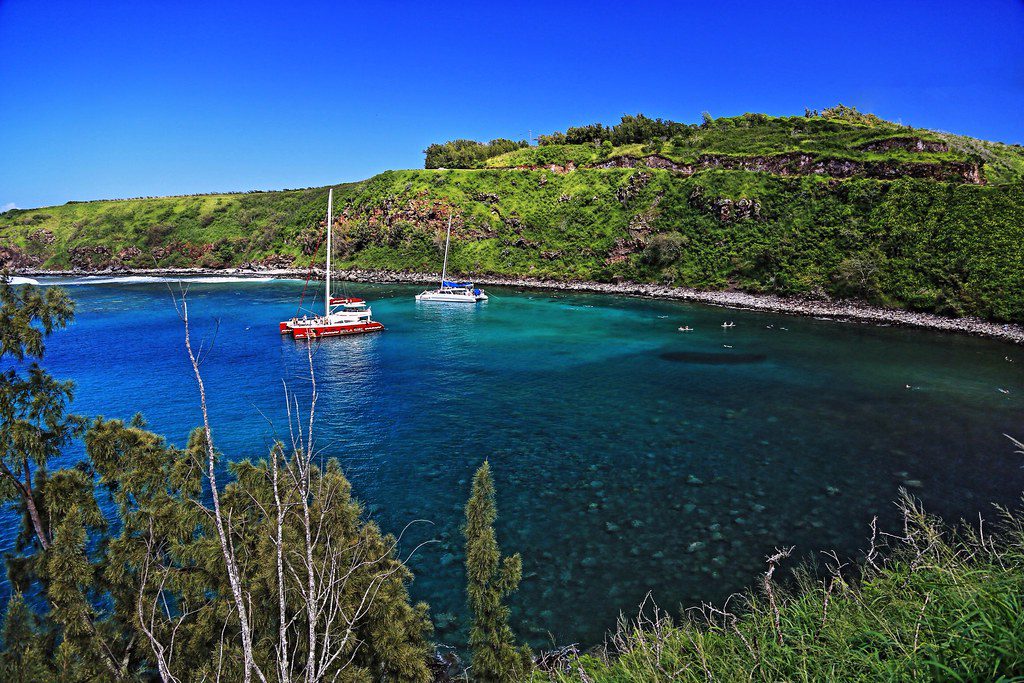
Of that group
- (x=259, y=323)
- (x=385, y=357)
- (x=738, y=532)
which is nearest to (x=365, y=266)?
(x=259, y=323)

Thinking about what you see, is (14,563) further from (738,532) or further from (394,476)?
(738,532)

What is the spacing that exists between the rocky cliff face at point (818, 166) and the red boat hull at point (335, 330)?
68960mm

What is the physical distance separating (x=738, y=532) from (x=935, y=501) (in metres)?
8.09

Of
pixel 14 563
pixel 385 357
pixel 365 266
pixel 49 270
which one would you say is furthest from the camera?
pixel 49 270

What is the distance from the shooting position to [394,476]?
68.8ft

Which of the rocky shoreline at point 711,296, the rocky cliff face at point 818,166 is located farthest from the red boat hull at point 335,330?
the rocky cliff face at point 818,166

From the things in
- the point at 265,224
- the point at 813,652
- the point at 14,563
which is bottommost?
the point at 14,563

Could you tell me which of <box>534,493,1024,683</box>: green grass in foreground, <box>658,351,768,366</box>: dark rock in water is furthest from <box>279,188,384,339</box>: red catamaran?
<box>534,493,1024,683</box>: green grass in foreground

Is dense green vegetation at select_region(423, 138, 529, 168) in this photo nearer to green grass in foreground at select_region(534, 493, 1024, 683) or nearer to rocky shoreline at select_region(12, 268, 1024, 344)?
rocky shoreline at select_region(12, 268, 1024, 344)

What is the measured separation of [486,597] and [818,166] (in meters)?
92.4

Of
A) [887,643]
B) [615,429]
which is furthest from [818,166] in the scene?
[887,643]

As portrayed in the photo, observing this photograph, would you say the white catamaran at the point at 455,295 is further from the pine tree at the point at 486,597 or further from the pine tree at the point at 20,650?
the pine tree at the point at 20,650

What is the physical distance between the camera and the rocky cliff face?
6800 centimetres

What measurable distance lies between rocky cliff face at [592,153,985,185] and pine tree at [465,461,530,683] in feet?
279
